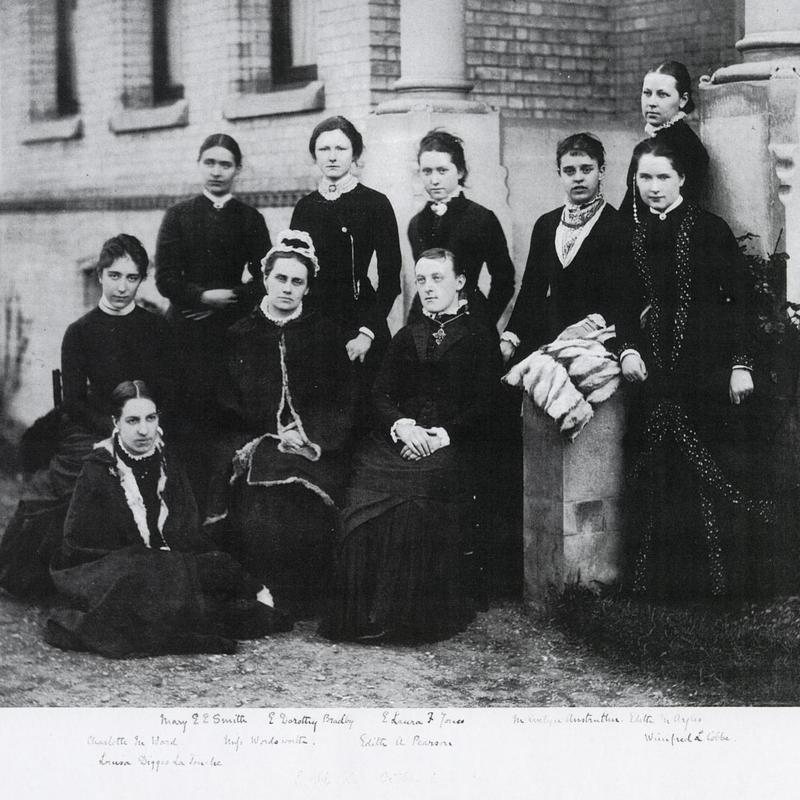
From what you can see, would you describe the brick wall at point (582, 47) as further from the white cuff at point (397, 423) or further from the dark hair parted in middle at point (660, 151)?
the white cuff at point (397, 423)

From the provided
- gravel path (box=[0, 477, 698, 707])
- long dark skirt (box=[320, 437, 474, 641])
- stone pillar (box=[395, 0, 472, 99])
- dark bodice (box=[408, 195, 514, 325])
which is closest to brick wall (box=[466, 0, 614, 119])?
stone pillar (box=[395, 0, 472, 99])

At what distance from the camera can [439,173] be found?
6.08 m

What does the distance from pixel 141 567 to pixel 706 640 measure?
7.28 feet

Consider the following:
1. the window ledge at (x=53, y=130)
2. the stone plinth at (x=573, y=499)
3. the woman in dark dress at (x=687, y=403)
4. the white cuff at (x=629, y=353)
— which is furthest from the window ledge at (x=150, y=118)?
the white cuff at (x=629, y=353)

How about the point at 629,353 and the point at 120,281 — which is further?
the point at 120,281

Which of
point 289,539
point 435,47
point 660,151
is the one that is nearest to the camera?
point 660,151

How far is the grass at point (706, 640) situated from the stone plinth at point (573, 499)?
0.14 m

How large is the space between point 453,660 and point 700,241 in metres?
2.01

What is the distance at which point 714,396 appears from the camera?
219 inches

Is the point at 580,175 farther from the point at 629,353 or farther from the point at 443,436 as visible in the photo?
the point at 443,436

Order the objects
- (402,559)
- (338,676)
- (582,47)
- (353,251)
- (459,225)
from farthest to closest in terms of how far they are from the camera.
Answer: (582,47)
(353,251)
(459,225)
(402,559)
(338,676)

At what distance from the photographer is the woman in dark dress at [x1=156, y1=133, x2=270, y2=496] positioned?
638cm

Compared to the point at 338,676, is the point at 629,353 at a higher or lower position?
higher

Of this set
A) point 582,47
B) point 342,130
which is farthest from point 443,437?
point 582,47
